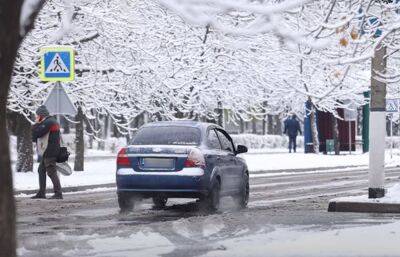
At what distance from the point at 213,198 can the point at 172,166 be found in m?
0.97

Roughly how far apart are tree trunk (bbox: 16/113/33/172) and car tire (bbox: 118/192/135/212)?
10.7 metres

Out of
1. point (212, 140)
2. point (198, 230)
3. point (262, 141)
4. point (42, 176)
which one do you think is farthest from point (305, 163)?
point (262, 141)

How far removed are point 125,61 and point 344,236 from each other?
51.2 feet

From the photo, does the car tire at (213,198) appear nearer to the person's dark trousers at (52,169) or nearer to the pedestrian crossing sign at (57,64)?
the person's dark trousers at (52,169)

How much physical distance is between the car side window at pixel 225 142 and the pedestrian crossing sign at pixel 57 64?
13.6 ft

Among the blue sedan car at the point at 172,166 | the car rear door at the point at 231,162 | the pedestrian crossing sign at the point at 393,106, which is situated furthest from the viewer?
the pedestrian crossing sign at the point at 393,106

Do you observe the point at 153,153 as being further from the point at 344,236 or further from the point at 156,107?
the point at 156,107

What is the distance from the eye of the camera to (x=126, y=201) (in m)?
15.3

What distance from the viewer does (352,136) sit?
4822 centimetres

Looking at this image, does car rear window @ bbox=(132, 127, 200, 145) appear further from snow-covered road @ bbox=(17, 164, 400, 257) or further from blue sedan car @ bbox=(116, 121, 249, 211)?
snow-covered road @ bbox=(17, 164, 400, 257)

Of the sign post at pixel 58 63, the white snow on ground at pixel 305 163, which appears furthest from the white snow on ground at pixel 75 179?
the white snow on ground at pixel 305 163

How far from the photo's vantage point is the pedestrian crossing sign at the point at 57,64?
19.2 metres

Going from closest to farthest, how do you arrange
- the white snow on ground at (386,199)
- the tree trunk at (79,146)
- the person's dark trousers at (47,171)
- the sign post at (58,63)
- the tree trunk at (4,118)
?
the tree trunk at (4,118) → the white snow on ground at (386,199) → the person's dark trousers at (47,171) → the sign post at (58,63) → the tree trunk at (79,146)

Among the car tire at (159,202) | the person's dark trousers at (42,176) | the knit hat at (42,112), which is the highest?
the knit hat at (42,112)
